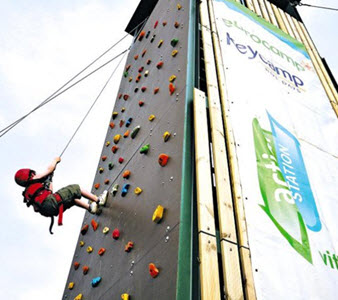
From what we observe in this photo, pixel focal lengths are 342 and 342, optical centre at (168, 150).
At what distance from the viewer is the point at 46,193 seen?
13.5 feet

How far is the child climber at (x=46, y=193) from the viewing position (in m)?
4.00

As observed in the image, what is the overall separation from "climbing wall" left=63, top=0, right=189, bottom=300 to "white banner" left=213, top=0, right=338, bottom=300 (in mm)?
640

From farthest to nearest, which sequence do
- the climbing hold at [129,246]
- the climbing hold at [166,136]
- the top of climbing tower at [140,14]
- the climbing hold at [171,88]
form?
the top of climbing tower at [140,14]
the climbing hold at [171,88]
the climbing hold at [166,136]
the climbing hold at [129,246]

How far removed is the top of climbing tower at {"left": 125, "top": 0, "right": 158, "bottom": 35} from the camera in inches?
360

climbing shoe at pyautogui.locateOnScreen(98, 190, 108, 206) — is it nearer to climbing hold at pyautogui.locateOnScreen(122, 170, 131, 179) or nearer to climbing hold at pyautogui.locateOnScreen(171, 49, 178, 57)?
climbing hold at pyautogui.locateOnScreen(122, 170, 131, 179)

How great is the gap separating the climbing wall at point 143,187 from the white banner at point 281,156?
640 mm

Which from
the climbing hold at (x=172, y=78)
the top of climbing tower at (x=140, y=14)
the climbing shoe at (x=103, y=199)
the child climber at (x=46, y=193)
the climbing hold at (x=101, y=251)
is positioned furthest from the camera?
the top of climbing tower at (x=140, y=14)

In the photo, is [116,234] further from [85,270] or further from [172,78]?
[172,78]

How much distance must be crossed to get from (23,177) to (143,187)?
1504 millimetres

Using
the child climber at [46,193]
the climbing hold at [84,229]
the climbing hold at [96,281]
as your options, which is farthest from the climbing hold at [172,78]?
the climbing hold at [96,281]

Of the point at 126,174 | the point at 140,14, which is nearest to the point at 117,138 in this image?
the point at 126,174

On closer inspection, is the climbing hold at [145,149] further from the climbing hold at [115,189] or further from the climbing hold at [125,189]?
the climbing hold at [115,189]

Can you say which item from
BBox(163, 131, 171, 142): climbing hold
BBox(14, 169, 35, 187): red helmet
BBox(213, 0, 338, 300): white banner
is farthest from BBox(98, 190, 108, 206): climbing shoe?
BBox(213, 0, 338, 300): white banner

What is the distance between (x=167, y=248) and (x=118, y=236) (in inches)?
48.2
